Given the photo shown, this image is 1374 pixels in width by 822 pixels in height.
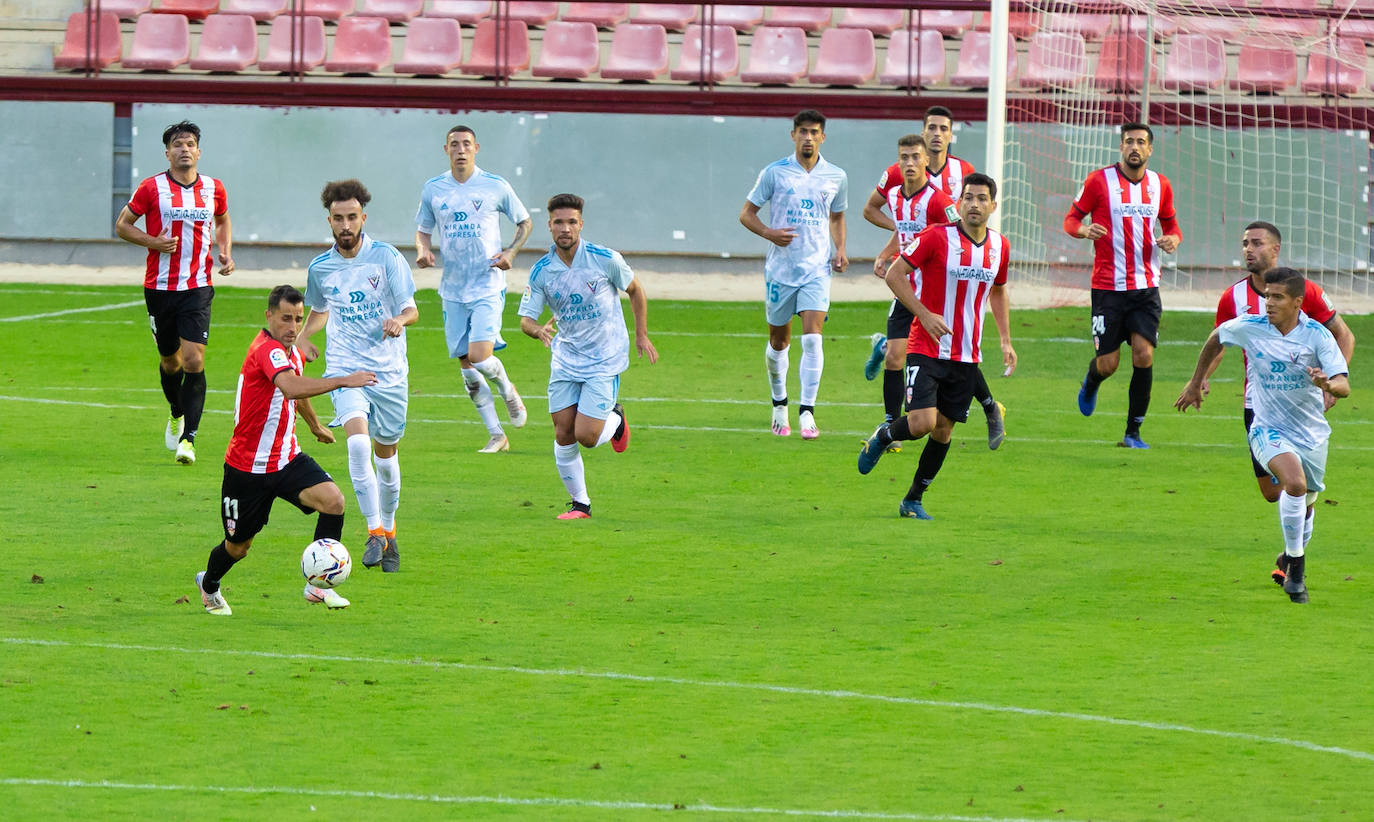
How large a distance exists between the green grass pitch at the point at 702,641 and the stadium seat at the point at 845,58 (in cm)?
1168

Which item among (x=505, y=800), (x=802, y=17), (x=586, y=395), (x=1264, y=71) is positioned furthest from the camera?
(x=802, y=17)

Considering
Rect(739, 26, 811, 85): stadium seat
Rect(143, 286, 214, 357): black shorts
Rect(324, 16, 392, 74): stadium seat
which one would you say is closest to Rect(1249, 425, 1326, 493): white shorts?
Rect(143, 286, 214, 357): black shorts

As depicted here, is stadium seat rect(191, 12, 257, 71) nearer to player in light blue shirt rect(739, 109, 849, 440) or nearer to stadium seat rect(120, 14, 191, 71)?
stadium seat rect(120, 14, 191, 71)

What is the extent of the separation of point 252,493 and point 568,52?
1753cm

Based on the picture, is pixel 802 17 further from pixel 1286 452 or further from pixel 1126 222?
pixel 1286 452

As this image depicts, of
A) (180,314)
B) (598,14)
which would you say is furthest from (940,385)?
(598,14)

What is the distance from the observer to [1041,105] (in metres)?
21.1

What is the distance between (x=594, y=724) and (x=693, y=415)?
792cm

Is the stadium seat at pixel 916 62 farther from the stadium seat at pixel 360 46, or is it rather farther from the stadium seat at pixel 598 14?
the stadium seat at pixel 360 46

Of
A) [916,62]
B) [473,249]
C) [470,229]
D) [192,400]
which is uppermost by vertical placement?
[916,62]

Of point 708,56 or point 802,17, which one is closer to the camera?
point 708,56

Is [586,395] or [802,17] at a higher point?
[802,17]

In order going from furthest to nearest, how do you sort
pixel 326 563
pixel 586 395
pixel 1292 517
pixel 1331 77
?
1. pixel 1331 77
2. pixel 586 395
3. pixel 1292 517
4. pixel 326 563

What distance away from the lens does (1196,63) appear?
22922 millimetres
